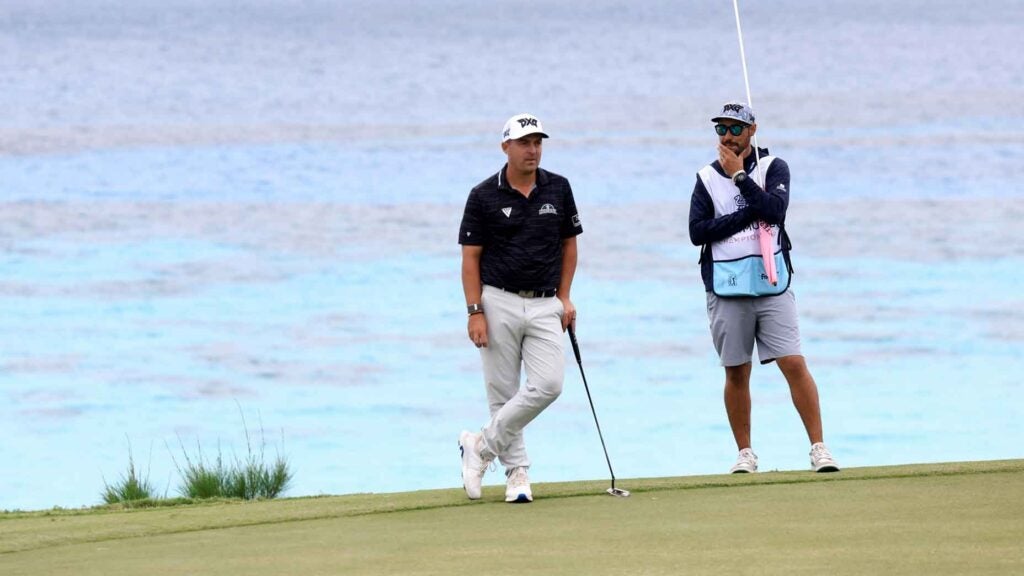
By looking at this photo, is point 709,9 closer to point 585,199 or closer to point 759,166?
point 585,199

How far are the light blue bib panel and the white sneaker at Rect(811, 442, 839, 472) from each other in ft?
2.58

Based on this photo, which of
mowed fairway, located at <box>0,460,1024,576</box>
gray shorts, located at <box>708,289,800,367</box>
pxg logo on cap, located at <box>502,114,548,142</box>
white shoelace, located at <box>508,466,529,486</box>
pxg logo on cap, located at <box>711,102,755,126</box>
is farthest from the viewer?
gray shorts, located at <box>708,289,800,367</box>

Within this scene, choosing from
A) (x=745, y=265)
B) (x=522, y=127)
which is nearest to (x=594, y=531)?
(x=522, y=127)

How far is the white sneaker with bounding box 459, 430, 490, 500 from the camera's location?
8.77 m

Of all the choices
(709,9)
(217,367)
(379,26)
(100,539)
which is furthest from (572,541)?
(709,9)

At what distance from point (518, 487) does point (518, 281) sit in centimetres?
92

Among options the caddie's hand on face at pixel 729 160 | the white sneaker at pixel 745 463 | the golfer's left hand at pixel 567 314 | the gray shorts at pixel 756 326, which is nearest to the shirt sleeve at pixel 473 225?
the golfer's left hand at pixel 567 314

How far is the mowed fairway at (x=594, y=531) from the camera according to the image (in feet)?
22.9

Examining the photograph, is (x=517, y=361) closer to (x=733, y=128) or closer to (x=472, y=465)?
(x=472, y=465)

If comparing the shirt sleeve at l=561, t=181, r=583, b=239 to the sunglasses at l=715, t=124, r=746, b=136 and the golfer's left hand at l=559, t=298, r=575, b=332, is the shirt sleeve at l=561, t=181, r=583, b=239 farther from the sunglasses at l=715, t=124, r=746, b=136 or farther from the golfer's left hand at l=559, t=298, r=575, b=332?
the sunglasses at l=715, t=124, r=746, b=136

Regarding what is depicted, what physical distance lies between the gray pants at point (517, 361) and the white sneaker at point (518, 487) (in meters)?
0.05

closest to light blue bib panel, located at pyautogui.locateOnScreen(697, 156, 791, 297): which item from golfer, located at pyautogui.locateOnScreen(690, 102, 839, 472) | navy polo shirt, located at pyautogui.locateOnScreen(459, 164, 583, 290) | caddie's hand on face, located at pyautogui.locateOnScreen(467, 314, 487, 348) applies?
golfer, located at pyautogui.locateOnScreen(690, 102, 839, 472)

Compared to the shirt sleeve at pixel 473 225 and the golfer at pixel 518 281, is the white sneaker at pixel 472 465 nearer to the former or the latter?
the golfer at pixel 518 281

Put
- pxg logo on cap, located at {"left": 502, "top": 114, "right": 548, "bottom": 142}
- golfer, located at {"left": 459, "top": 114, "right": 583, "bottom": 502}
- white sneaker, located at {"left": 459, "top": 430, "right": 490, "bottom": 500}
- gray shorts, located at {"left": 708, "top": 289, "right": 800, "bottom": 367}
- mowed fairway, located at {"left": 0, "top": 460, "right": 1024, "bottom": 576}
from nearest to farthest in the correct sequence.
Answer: mowed fairway, located at {"left": 0, "top": 460, "right": 1024, "bottom": 576} → pxg logo on cap, located at {"left": 502, "top": 114, "right": 548, "bottom": 142} → golfer, located at {"left": 459, "top": 114, "right": 583, "bottom": 502} → white sneaker, located at {"left": 459, "top": 430, "right": 490, "bottom": 500} → gray shorts, located at {"left": 708, "top": 289, "right": 800, "bottom": 367}
